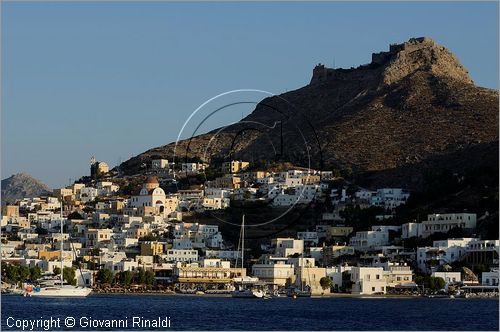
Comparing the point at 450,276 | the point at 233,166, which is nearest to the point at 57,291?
the point at 450,276

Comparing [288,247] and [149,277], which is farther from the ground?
[288,247]

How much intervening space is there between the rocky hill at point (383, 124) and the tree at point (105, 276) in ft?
133

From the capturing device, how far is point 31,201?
16025 cm

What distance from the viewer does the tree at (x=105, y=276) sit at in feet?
367

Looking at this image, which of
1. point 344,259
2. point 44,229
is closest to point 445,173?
point 344,259

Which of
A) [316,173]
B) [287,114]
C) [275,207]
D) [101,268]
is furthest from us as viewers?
[287,114]

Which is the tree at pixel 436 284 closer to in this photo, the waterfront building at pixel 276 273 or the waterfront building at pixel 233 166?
the waterfront building at pixel 276 273

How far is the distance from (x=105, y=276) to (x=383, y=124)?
65967 millimetres

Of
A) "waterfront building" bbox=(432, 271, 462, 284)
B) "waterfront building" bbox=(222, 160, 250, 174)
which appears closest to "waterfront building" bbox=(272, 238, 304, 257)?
"waterfront building" bbox=(432, 271, 462, 284)

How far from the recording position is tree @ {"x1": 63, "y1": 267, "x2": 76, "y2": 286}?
350 feet

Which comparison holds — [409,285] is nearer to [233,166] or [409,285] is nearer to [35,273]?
[35,273]

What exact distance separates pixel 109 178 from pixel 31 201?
48.8 ft

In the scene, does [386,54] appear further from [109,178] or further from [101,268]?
[101,268]

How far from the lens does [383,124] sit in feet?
564
